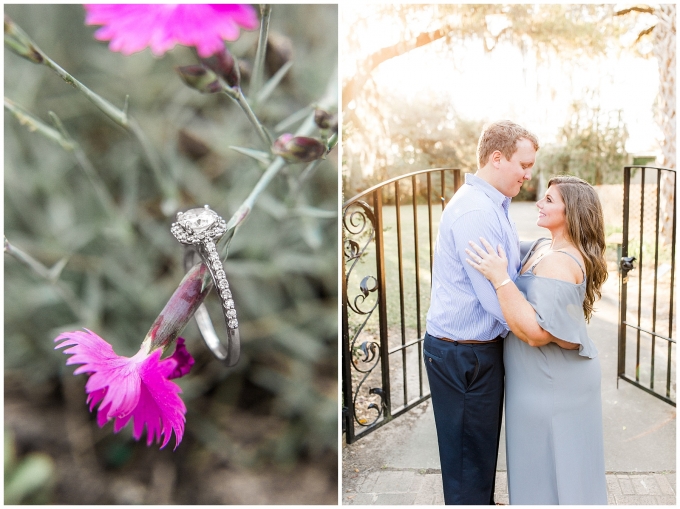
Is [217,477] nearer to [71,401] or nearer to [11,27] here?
[71,401]

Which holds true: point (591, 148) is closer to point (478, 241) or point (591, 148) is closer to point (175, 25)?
point (478, 241)

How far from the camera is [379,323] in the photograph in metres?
2.65

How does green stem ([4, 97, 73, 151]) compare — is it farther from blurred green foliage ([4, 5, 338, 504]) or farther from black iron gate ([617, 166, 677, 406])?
black iron gate ([617, 166, 677, 406])

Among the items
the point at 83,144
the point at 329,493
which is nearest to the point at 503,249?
the point at 329,493

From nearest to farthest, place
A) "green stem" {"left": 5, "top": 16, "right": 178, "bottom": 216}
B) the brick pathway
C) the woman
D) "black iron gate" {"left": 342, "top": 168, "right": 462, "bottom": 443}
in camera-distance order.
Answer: "green stem" {"left": 5, "top": 16, "right": 178, "bottom": 216}
the woman
the brick pathway
"black iron gate" {"left": 342, "top": 168, "right": 462, "bottom": 443}

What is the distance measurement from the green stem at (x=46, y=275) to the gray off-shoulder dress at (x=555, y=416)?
1.41 meters

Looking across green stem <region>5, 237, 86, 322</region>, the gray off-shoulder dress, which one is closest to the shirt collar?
the gray off-shoulder dress

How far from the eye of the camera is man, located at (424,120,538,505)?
161 cm

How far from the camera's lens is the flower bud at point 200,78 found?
1.45 metres

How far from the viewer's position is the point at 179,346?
1529 mm

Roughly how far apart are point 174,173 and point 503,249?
1055mm

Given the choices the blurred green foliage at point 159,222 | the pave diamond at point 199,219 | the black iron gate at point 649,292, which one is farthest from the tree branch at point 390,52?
the pave diamond at point 199,219

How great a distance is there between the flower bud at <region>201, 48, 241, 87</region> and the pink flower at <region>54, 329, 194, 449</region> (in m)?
0.80

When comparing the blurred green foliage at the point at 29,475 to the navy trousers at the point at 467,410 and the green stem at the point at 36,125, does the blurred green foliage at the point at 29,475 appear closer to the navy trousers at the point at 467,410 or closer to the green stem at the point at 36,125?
the green stem at the point at 36,125
